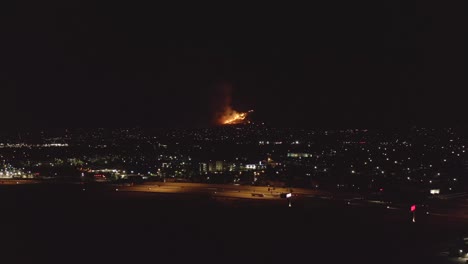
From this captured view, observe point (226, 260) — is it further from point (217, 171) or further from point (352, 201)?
point (217, 171)

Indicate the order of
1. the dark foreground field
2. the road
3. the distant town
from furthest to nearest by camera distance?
the distant town → the road → the dark foreground field

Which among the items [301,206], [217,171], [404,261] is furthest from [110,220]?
[217,171]

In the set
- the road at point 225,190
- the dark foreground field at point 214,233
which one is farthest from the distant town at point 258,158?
the dark foreground field at point 214,233

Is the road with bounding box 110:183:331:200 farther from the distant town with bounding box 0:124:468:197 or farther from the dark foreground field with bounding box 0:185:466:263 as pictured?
the dark foreground field with bounding box 0:185:466:263

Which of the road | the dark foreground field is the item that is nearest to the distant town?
the road

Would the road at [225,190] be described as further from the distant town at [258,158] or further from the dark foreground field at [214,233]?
the dark foreground field at [214,233]

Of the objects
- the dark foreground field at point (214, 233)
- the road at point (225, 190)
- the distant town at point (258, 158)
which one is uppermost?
the distant town at point (258, 158)

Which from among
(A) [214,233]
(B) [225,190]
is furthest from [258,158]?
(A) [214,233]

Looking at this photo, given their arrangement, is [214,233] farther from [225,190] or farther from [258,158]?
[258,158]

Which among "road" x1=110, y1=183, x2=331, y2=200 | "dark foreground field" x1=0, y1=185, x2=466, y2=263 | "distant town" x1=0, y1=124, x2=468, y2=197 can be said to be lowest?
"dark foreground field" x1=0, y1=185, x2=466, y2=263
